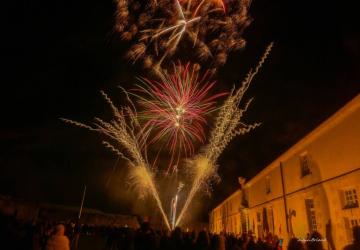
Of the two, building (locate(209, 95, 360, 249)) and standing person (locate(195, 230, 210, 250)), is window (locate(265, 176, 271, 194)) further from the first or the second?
standing person (locate(195, 230, 210, 250))

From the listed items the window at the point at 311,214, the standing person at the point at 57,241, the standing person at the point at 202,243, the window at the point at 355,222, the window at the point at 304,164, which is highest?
the window at the point at 304,164

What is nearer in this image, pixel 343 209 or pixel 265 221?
pixel 343 209

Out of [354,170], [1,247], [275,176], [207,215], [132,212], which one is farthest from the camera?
[132,212]

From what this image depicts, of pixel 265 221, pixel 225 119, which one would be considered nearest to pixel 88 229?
pixel 265 221

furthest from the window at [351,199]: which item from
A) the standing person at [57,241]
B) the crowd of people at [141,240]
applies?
the standing person at [57,241]

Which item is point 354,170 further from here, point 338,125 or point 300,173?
point 300,173

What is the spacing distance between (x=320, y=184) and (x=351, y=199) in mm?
1898

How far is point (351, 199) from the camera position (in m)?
12.7

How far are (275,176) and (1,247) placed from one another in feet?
59.0

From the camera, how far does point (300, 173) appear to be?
665 inches

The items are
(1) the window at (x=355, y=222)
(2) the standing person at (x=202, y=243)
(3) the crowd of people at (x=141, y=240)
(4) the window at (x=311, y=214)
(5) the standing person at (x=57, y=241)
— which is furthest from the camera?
(4) the window at (x=311, y=214)

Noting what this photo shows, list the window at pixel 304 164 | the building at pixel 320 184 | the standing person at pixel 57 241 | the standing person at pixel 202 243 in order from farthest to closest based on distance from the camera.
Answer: the window at pixel 304 164 < the building at pixel 320 184 < the standing person at pixel 202 243 < the standing person at pixel 57 241

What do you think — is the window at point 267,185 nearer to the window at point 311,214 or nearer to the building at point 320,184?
the building at point 320,184

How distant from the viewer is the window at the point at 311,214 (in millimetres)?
15376
